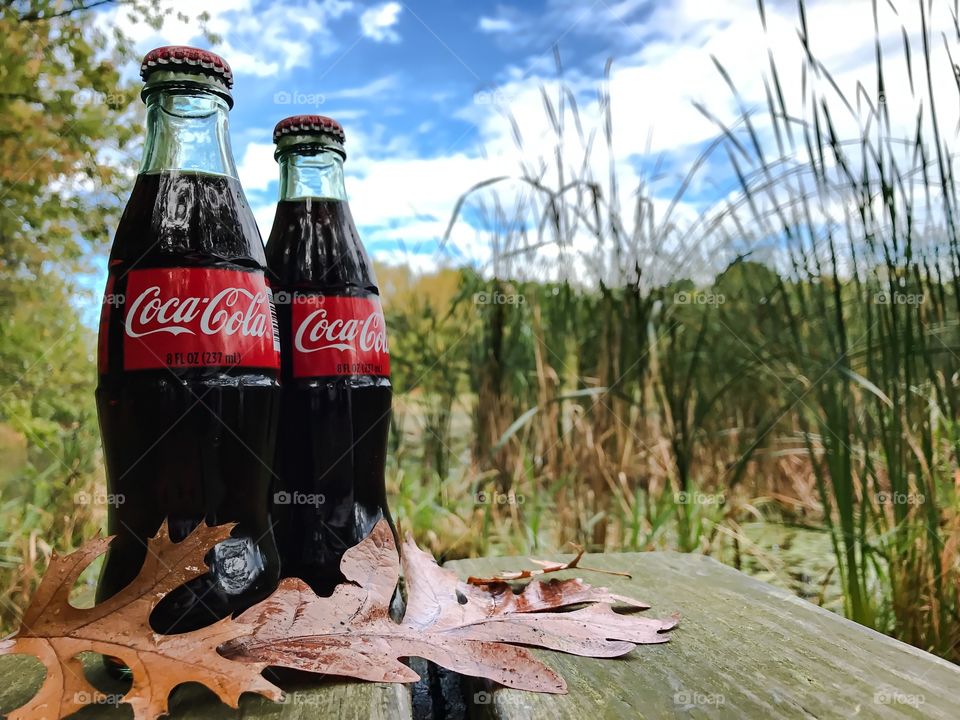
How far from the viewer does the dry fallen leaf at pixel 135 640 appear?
0.64 meters

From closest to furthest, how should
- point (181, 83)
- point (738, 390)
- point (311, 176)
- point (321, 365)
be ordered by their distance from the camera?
point (181, 83)
point (321, 365)
point (311, 176)
point (738, 390)

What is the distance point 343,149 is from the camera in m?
1.11

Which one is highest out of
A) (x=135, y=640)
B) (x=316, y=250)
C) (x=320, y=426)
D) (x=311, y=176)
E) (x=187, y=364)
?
(x=311, y=176)

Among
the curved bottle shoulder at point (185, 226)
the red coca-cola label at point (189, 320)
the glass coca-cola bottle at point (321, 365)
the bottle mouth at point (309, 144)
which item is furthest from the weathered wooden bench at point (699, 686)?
the bottle mouth at point (309, 144)

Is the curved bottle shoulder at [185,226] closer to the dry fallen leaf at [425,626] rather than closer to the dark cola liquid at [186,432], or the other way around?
the dark cola liquid at [186,432]

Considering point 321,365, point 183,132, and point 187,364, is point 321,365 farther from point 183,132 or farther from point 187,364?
point 183,132

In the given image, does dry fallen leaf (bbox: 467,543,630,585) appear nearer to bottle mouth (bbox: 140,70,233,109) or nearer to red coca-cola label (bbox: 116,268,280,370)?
red coca-cola label (bbox: 116,268,280,370)

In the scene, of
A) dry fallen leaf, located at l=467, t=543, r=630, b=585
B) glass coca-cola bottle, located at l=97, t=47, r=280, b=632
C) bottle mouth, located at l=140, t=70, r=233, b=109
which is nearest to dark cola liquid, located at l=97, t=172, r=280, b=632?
glass coca-cola bottle, located at l=97, t=47, r=280, b=632

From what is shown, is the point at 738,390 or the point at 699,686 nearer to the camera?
the point at 699,686

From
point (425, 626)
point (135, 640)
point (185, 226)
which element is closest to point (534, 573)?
point (425, 626)

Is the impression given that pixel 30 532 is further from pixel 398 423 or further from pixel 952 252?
pixel 952 252

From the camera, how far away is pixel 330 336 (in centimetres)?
104

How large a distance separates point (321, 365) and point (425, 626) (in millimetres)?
418

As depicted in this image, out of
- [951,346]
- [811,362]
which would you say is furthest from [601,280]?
[951,346]
